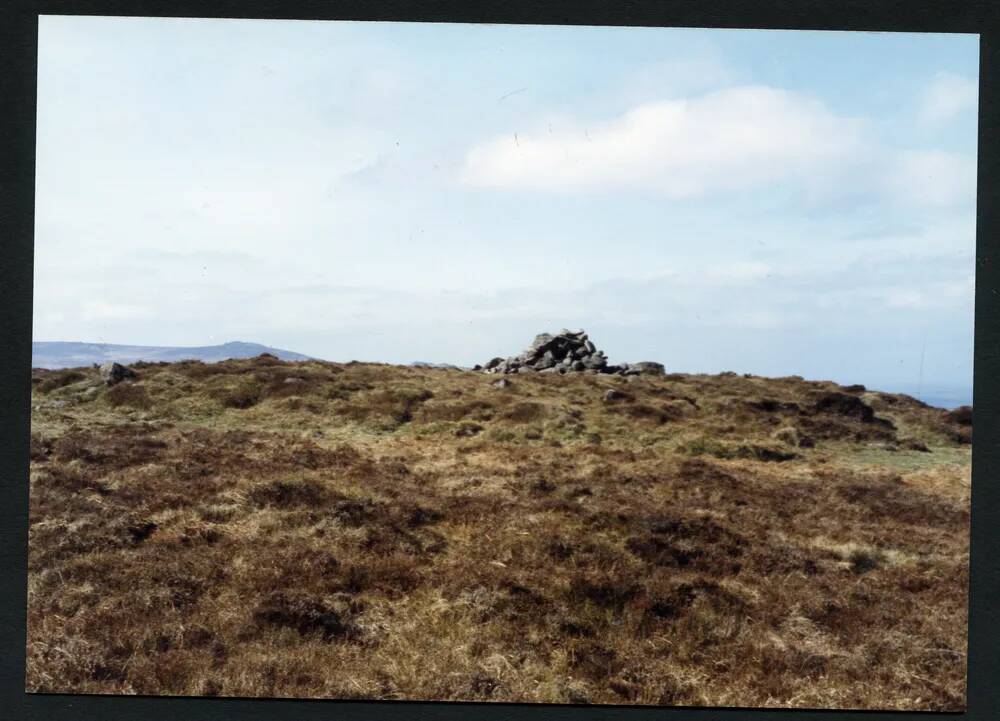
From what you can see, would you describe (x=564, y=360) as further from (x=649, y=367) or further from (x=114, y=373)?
(x=114, y=373)

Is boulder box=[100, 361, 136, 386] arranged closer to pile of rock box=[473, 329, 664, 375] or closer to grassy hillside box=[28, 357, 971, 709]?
grassy hillside box=[28, 357, 971, 709]

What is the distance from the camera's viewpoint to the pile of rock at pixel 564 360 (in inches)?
1753

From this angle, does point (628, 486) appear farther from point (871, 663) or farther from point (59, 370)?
point (59, 370)

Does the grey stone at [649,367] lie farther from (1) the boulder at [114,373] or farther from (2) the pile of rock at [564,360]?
(1) the boulder at [114,373]

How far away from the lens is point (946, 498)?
53.3ft

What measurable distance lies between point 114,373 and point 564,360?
29.5m

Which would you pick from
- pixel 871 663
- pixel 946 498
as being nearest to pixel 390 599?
pixel 871 663

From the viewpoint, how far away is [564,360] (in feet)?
151

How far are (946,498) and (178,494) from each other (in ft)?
62.8

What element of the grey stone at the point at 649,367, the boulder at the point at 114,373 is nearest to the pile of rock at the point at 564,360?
the grey stone at the point at 649,367

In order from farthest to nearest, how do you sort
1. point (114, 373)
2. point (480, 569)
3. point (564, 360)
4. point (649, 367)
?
point (564, 360) → point (649, 367) → point (114, 373) → point (480, 569)

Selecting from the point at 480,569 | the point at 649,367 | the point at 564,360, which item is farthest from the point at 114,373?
the point at 649,367

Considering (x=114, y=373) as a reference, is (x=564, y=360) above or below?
above

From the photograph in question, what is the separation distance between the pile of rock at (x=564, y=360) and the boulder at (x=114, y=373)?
25.3 metres
